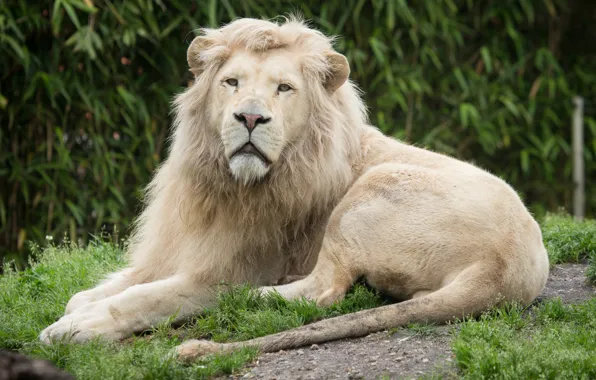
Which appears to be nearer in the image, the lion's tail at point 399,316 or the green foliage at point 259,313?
the lion's tail at point 399,316

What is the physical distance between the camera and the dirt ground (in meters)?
3.76

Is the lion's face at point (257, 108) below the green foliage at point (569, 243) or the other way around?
the other way around

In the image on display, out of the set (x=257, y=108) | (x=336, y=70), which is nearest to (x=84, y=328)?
(x=257, y=108)

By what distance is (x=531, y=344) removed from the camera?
12.8 feet

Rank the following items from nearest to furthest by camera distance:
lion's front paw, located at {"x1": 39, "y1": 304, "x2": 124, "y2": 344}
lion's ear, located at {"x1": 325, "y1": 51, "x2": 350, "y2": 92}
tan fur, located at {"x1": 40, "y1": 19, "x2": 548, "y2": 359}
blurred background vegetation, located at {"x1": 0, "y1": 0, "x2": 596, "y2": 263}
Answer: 1. lion's front paw, located at {"x1": 39, "y1": 304, "x2": 124, "y2": 344}
2. tan fur, located at {"x1": 40, "y1": 19, "x2": 548, "y2": 359}
3. lion's ear, located at {"x1": 325, "y1": 51, "x2": 350, "y2": 92}
4. blurred background vegetation, located at {"x1": 0, "y1": 0, "x2": 596, "y2": 263}

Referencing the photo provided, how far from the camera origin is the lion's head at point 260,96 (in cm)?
446

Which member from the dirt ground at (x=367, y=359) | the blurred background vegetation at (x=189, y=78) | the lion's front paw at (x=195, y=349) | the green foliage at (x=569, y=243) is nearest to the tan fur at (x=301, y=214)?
the dirt ground at (x=367, y=359)

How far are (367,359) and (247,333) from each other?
646 mm

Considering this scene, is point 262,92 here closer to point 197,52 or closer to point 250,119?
point 250,119

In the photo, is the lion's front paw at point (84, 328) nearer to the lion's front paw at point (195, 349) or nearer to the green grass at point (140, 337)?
the green grass at point (140, 337)

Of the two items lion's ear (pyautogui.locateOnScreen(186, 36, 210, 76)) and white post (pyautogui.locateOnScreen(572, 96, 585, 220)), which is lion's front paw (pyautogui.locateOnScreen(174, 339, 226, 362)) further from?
white post (pyautogui.locateOnScreen(572, 96, 585, 220))

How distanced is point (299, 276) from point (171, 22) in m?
3.88

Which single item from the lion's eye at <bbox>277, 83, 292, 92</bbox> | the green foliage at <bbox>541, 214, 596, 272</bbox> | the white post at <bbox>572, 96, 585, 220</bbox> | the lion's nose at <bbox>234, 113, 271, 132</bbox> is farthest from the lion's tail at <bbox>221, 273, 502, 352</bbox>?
the white post at <bbox>572, 96, 585, 220</bbox>

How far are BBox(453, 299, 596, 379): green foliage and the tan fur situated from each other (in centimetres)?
14
